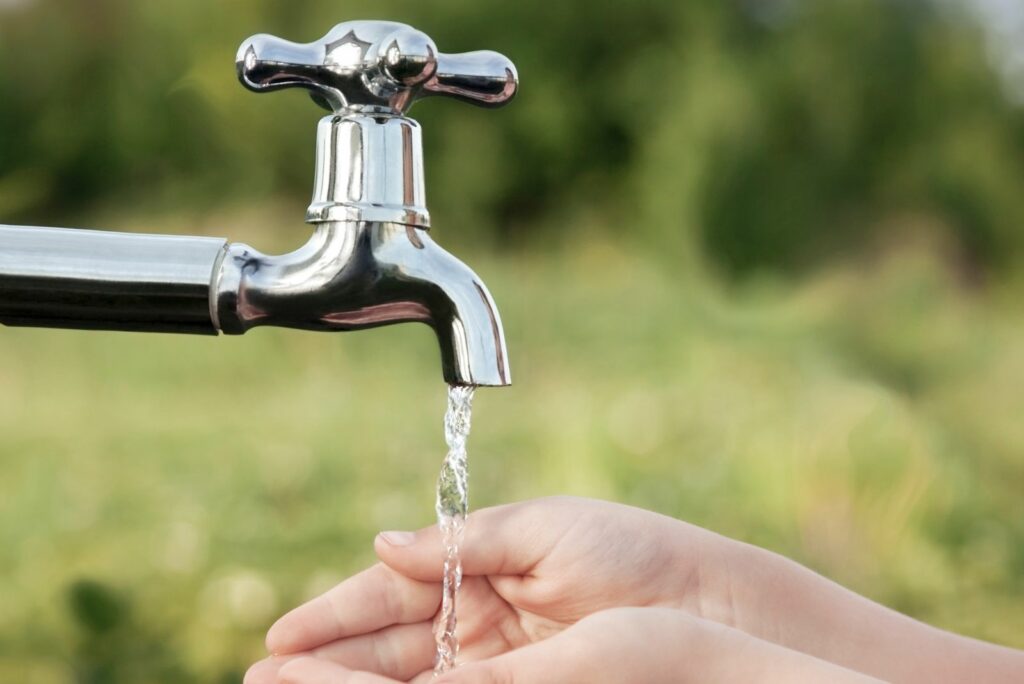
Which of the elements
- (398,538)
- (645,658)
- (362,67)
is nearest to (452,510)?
(398,538)

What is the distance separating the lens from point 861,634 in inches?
30.8

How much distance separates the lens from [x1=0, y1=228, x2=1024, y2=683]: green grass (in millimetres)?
1481

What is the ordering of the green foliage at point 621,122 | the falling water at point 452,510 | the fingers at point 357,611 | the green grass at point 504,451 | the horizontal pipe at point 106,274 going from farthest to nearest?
the green foliage at point 621,122, the green grass at point 504,451, the fingers at point 357,611, the falling water at point 452,510, the horizontal pipe at point 106,274

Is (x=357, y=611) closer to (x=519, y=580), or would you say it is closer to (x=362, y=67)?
(x=519, y=580)

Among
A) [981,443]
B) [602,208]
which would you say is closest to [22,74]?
[602,208]

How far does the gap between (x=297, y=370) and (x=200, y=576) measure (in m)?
0.65

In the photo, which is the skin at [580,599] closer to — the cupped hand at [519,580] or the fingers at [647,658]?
the cupped hand at [519,580]

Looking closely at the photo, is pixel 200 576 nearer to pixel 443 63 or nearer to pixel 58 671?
pixel 58 671

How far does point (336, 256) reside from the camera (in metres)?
0.50

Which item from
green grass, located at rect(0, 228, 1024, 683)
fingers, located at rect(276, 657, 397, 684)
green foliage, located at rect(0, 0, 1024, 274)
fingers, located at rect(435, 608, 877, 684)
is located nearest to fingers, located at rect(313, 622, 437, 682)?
fingers, located at rect(276, 657, 397, 684)

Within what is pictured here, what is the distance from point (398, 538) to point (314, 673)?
13 cm

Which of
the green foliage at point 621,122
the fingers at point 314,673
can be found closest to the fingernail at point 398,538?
the fingers at point 314,673

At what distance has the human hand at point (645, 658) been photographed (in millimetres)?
516

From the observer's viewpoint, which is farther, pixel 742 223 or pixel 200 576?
pixel 742 223
